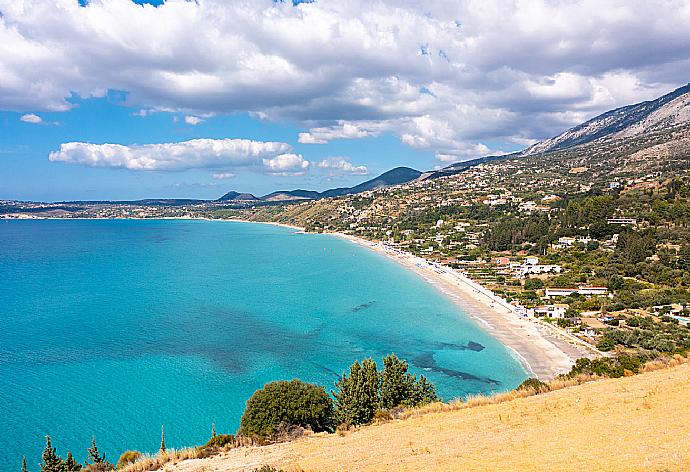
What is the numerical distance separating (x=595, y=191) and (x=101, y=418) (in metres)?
107

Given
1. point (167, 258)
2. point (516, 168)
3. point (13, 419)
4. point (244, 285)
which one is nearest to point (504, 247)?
point (244, 285)

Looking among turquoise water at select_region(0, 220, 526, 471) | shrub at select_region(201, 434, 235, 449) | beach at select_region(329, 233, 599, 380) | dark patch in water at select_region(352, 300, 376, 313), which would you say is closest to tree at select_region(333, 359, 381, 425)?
shrub at select_region(201, 434, 235, 449)

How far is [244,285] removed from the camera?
6969 cm

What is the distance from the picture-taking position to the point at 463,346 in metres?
40.9

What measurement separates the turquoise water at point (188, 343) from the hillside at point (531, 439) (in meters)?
14.7

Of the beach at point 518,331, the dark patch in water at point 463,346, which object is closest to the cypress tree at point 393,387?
the beach at point 518,331

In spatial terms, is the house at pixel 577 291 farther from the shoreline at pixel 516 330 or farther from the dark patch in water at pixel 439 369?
the dark patch in water at pixel 439 369

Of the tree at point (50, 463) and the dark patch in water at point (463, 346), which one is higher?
the tree at point (50, 463)

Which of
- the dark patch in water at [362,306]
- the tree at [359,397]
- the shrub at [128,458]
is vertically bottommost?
the dark patch in water at [362,306]

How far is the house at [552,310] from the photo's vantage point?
4562cm

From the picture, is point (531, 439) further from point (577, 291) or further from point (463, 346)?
point (577, 291)

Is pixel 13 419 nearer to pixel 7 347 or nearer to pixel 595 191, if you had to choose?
pixel 7 347

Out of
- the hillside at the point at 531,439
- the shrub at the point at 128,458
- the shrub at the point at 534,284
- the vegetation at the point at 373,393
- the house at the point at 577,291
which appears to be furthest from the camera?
the shrub at the point at 534,284

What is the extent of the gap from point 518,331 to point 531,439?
35377mm
